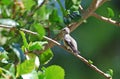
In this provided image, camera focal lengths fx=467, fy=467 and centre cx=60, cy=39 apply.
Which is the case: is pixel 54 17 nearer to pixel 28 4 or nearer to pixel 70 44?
pixel 70 44

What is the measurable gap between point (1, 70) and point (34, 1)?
1.56ft

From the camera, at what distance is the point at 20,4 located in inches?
55.7

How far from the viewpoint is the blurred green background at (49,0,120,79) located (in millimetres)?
3514

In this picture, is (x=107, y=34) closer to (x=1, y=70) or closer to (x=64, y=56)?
(x=64, y=56)

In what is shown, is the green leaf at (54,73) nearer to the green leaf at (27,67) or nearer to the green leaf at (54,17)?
the green leaf at (27,67)

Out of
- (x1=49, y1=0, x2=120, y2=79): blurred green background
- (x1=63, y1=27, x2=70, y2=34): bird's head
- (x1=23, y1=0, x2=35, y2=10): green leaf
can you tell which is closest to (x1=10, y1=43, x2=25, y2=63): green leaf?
(x1=63, y1=27, x2=70, y2=34): bird's head

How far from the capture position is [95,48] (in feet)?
12.2

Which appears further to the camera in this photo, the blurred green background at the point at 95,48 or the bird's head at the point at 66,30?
the blurred green background at the point at 95,48

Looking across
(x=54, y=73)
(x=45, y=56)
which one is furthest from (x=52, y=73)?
(x=45, y=56)

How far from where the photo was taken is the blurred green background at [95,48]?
11.5 ft

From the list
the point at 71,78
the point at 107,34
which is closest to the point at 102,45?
the point at 107,34

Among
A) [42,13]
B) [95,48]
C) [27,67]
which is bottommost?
[95,48]

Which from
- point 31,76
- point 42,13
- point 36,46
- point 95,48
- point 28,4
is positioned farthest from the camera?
point 95,48

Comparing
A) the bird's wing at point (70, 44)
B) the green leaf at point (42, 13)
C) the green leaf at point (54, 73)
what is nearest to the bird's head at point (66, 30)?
the bird's wing at point (70, 44)
